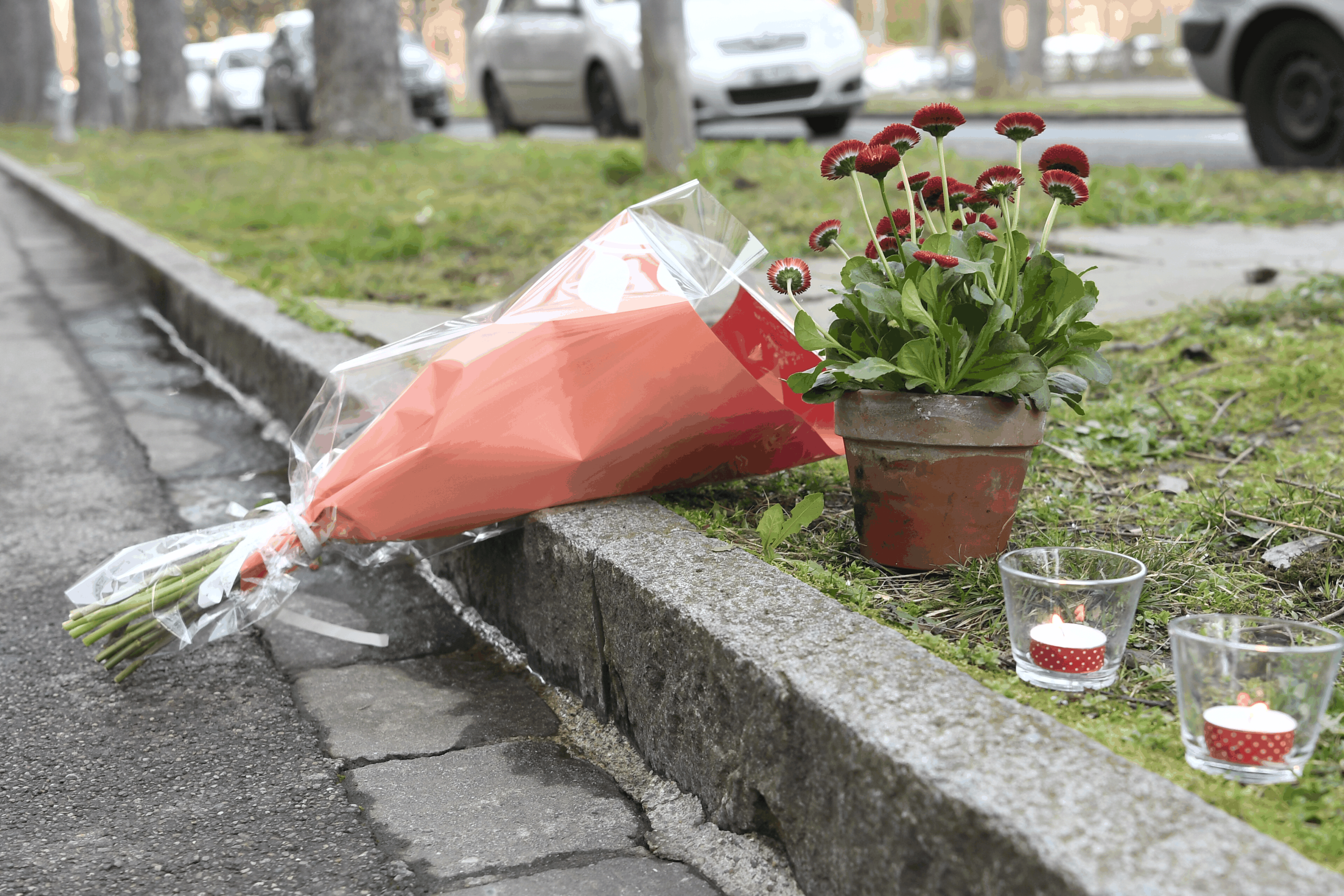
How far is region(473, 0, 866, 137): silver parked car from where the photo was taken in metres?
8.80

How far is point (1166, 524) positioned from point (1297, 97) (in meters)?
5.46

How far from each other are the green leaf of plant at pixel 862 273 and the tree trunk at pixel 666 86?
14.9 feet

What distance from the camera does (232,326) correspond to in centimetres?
417

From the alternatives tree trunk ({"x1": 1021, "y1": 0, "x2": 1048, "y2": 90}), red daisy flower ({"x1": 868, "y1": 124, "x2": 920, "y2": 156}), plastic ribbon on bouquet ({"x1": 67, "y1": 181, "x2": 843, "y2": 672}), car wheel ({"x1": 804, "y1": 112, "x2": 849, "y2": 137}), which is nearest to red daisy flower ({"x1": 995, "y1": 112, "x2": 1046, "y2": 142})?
red daisy flower ({"x1": 868, "y1": 124, "x2": 920, "y2": 156})

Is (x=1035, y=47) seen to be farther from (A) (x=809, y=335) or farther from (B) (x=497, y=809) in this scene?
(B) (x=497, y=809)

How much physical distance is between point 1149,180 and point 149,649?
17.6 feet

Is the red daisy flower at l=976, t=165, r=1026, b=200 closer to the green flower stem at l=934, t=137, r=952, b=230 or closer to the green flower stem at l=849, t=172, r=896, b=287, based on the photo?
the green flower stem at l=934, t=137, r=952, b=230

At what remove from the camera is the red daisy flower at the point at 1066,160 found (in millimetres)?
1694

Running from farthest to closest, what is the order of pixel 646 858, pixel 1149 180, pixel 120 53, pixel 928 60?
1. pixel 928 60
2. pixel 120 53
3. pixel 1149 180
4. pixel 646 858

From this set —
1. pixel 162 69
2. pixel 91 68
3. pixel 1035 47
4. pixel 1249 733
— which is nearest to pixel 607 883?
pixel 1249 733

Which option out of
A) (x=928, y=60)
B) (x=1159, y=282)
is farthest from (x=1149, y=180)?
(x=928, y=60)

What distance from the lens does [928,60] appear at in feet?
144

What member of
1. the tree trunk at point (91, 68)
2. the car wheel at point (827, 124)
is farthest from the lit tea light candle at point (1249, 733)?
the tree trunk at point (91, 68)

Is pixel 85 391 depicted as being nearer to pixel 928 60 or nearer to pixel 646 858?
pixel 646 858
